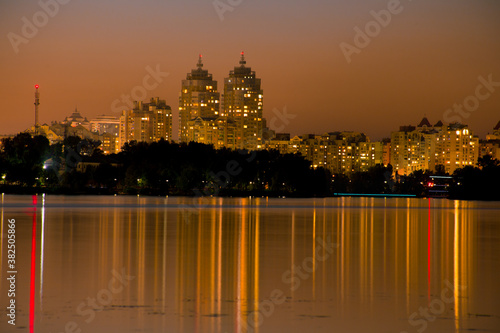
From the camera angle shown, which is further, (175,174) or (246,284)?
(175,174)

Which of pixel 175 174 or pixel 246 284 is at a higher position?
pixel 175 174

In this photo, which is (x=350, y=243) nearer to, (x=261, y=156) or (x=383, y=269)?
(x=383, y=269)

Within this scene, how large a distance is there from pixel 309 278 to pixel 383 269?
9.19 feet

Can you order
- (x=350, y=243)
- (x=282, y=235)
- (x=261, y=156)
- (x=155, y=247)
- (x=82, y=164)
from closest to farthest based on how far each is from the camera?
1. (x=155, y=247)
2. (x=350, y=243)
3. (x=282, y=235)
4. (x=261, y=156)
5. (x=82, y=164)

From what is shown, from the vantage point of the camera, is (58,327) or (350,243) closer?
(58,327)

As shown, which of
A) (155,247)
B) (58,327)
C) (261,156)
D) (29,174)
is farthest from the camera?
(261,156)

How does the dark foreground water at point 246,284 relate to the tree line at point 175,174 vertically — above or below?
below

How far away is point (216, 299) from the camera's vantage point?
15109 millimetres

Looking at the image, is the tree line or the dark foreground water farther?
the tree line

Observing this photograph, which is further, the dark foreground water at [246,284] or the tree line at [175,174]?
the tree line at [175,174]

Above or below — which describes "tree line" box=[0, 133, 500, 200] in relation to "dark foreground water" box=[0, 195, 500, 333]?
above

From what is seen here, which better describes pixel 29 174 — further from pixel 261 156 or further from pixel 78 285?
pixel 78 285

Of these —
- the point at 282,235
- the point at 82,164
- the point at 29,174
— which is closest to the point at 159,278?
the point at 282,235

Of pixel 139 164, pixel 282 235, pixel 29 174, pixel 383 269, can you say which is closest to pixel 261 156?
pixel 139 164
